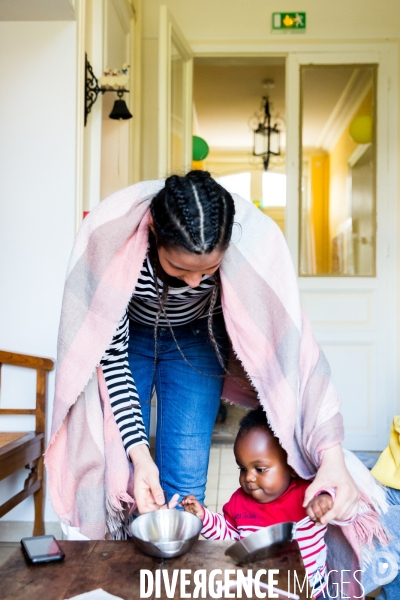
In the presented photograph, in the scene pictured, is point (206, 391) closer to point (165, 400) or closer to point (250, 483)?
point (165, 400)

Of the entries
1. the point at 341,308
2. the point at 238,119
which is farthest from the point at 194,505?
the point at 238,119

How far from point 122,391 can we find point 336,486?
50 centimetres

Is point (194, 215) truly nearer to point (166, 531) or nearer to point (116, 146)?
point (166, 531)

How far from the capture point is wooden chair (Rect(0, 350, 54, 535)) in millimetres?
2135

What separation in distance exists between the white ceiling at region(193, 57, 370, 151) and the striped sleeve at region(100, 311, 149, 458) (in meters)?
2.99

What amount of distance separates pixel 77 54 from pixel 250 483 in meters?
1.77

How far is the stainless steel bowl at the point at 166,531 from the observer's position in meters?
0.96

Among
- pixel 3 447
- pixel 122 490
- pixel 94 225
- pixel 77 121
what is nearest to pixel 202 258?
pixel 94 225

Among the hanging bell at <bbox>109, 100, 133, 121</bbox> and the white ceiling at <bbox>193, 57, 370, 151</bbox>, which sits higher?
the white ceiling at <bbox>193, 57, 370, 151</bbox>

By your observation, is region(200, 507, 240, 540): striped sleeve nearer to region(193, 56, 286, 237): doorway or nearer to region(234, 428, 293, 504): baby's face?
region(234, 428, 293, 504): baby's face

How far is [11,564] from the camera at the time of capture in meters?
0.99

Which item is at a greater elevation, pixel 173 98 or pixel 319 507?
pixel 173 98

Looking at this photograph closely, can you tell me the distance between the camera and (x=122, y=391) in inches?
53.7

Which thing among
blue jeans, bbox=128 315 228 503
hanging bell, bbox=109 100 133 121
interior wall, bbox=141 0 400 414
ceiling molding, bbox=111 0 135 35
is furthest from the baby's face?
interior wall, bbox=141 0 400 414
